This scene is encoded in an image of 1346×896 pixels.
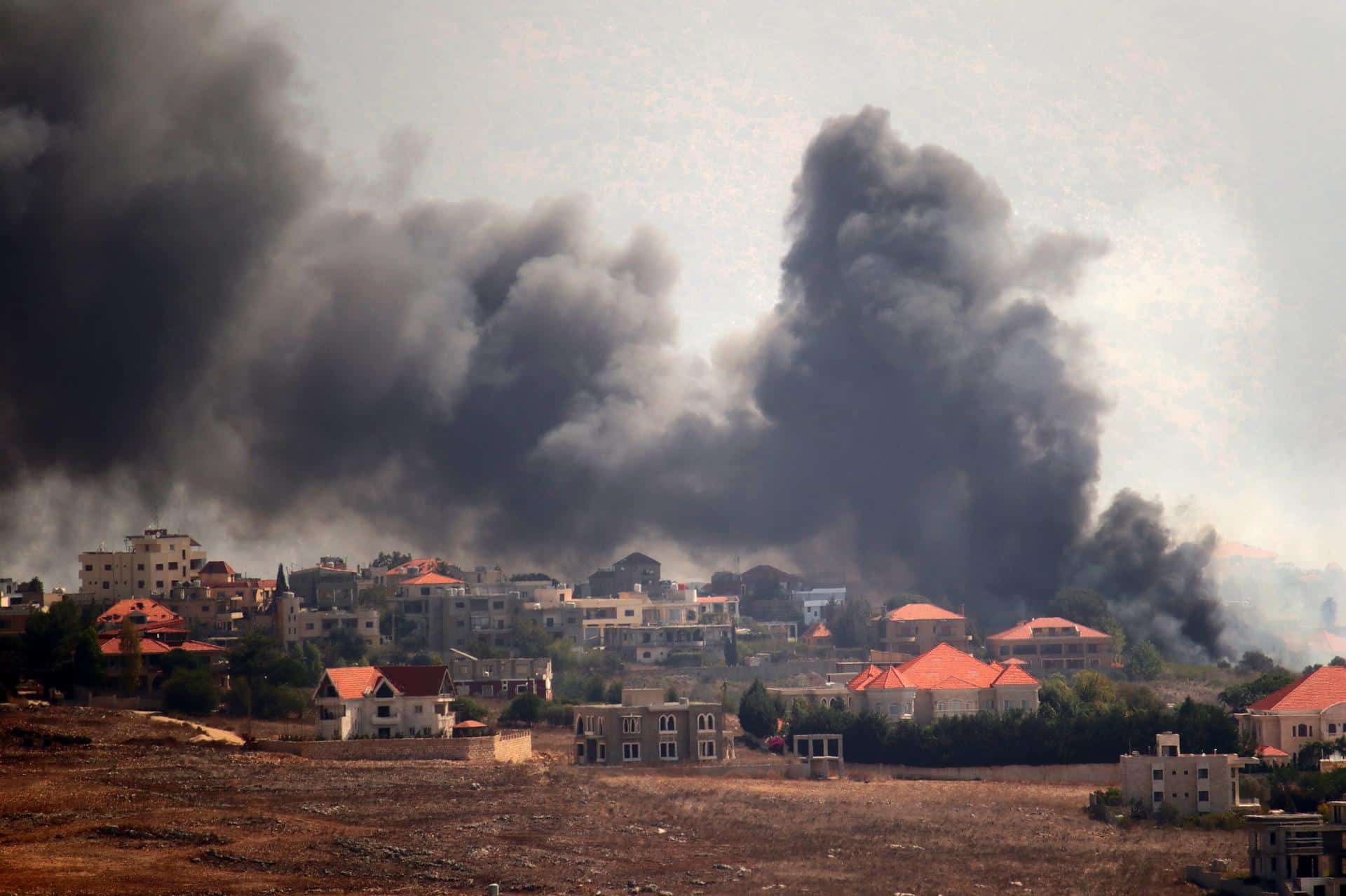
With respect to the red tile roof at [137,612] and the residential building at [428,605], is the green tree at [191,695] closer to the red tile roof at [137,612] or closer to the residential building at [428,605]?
the red tile roof at [137,612]

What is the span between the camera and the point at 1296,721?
66.6 meters

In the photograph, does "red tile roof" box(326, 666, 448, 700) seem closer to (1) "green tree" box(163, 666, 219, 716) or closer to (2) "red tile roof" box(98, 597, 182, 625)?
(1) "green tree" box(163, 666, 219, 716)

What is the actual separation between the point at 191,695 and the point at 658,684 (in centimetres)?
2033

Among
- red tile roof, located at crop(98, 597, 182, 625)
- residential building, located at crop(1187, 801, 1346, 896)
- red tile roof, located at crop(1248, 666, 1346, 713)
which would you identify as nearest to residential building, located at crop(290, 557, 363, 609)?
red tile roof, located at crop(98, 597, 182, 625)

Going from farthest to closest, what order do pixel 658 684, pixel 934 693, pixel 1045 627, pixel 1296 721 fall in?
1. pixel 1045 627
2. pixel 658 684
3. pixel 934 693
4. pixel 1296 721

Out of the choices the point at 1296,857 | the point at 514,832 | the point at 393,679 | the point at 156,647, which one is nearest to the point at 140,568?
the point at 156,647

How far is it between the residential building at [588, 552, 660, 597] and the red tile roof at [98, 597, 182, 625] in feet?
79.1

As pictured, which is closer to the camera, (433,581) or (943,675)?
(943,675)

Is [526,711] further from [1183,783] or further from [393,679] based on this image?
[1183,783]

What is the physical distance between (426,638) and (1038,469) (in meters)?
30.9

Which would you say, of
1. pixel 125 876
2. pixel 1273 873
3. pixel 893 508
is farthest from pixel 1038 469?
pixel 125 876

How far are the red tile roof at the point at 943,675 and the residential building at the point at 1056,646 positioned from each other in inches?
524

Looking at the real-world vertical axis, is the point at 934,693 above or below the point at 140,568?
below

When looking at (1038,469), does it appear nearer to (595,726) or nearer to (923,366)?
(923,366)
